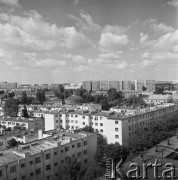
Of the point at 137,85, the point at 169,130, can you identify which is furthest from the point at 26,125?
the point at 137,85

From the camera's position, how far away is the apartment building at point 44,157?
334 centimetres

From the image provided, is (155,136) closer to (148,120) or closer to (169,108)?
(148,120)

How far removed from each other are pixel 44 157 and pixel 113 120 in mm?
2744

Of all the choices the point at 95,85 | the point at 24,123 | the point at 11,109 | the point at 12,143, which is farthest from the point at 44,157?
the point at 95,85

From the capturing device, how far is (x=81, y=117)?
24.4ft

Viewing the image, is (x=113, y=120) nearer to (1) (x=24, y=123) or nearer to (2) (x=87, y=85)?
(1) (x=24, y=123)

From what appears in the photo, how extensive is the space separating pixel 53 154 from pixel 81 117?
355 cm

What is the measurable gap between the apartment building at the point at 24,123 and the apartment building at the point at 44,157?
2.75 metres

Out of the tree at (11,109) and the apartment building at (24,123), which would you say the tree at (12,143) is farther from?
the tree at (11,109)

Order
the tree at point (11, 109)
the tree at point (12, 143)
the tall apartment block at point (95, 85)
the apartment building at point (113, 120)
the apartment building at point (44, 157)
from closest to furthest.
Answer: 1. the apartment building at point (44, 157)
2. the tree at point (12, 143)
3. the apartment building at point (113, 120)
4. the tree at point (11, 109)
5. the tall apartment block at point (95, 85)

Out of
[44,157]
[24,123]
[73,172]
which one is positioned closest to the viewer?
[73,172]

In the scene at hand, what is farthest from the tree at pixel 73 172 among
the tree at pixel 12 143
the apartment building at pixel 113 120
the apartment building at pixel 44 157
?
the apartment building at pixel 113 120

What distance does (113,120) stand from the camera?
6160mm

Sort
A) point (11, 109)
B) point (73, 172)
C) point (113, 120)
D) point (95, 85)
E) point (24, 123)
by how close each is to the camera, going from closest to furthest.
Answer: point (73, 172), point (113, 120), point (24, 123), point (11, 109), point (95, 85)
